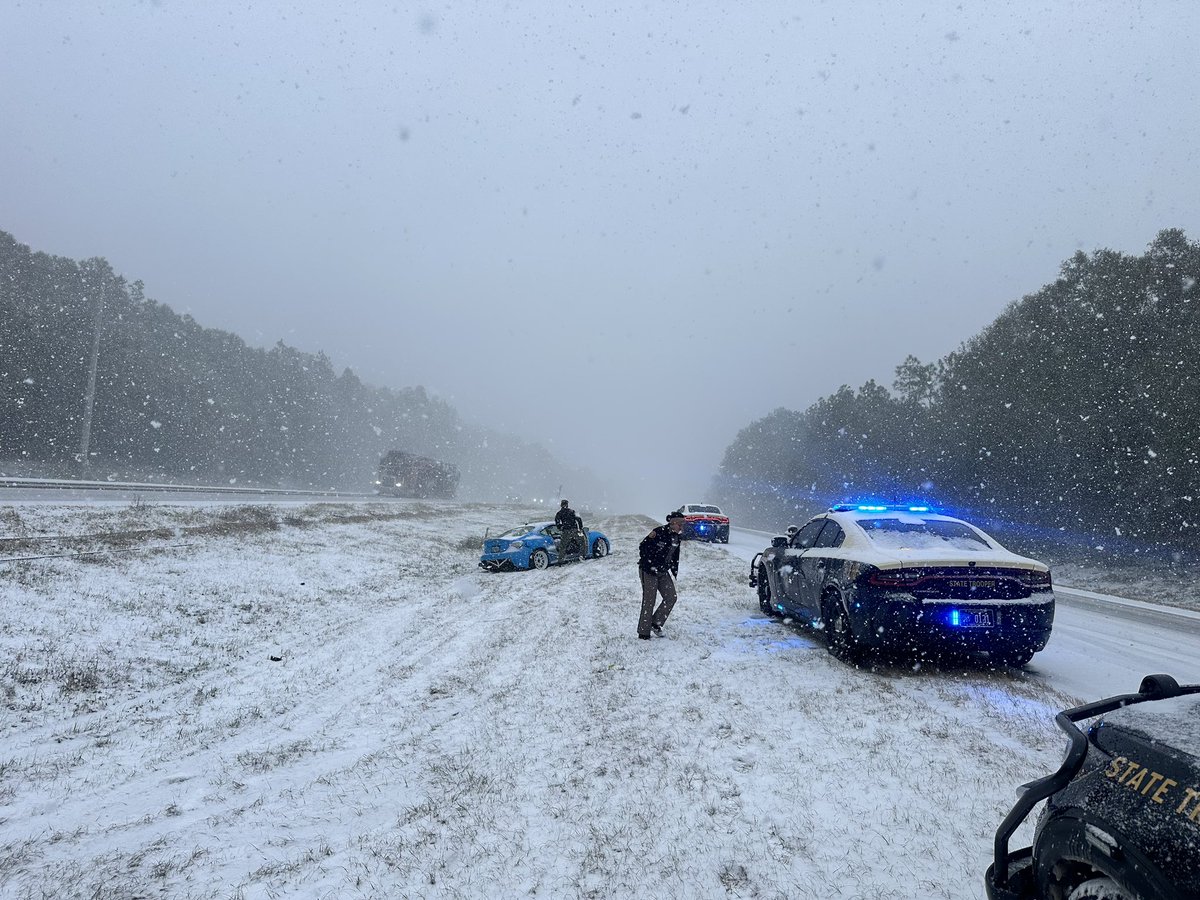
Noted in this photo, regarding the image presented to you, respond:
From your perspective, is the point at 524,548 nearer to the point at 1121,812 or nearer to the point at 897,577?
the point at 897,577

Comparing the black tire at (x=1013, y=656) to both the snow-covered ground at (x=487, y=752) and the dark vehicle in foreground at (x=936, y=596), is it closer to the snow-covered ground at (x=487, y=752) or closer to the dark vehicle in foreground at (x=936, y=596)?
the dark vehicle in foreground at (x=936, y=596)

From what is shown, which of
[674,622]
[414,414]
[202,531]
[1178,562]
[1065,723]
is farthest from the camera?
[414,414]

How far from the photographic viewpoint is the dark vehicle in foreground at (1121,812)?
1.86 metres

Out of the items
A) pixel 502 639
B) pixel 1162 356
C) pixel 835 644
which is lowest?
pixel 502 639

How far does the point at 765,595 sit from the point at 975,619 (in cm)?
439

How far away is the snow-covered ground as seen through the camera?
3506 millimetres

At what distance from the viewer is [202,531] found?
16.1 m

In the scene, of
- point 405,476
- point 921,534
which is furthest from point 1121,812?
point 405,476

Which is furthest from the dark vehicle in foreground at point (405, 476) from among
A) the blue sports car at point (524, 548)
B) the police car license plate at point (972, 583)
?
the police car license plate at point (972, 583)

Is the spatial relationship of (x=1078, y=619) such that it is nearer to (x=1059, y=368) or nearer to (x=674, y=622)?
(x=674, y=622)

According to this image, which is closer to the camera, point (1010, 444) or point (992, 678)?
point (992, 678)

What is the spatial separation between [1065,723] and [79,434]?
2288 inches

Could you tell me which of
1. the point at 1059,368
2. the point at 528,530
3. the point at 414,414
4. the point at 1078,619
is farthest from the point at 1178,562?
the point at 414,414

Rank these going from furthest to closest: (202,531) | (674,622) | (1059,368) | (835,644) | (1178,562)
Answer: (1059,368), (1178,562), (202,531), (674,622), (835,644)
